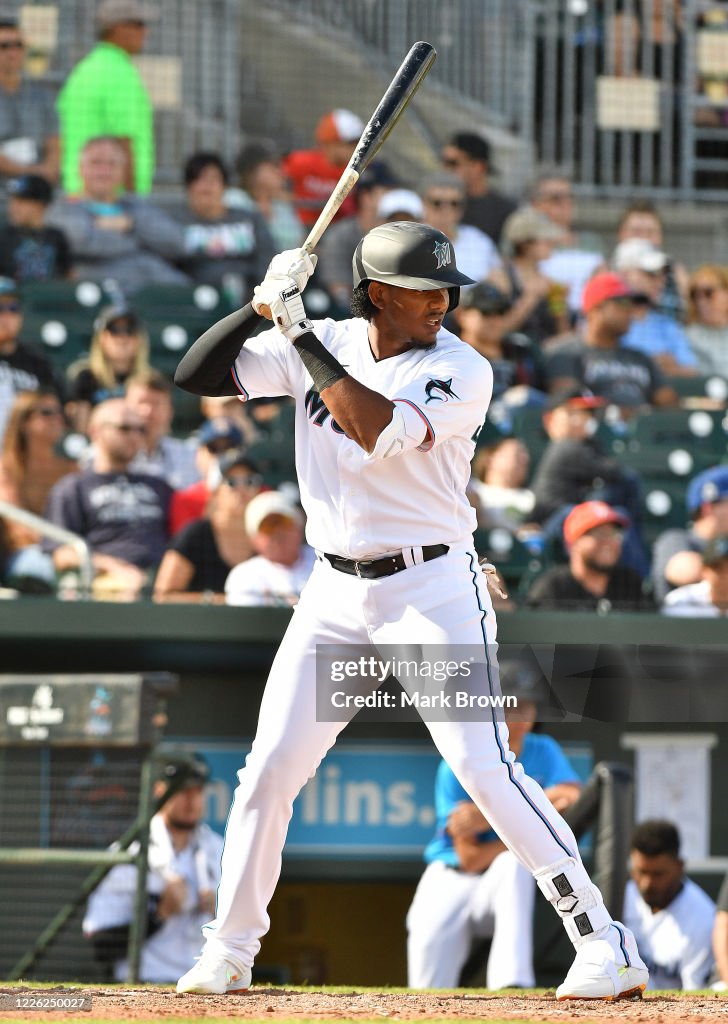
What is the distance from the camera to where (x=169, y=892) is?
19.4 feet

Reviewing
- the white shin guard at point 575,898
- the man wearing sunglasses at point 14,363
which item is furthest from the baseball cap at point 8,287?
the white shin guard at point 575,898

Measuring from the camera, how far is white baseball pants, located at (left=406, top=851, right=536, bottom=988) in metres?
5.47

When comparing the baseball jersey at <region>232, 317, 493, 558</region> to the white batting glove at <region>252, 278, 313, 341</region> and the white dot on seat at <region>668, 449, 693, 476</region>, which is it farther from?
the white dot on seat at <region>668, 449, 693, 476</region>

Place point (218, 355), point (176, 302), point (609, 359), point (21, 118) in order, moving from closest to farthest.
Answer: point (218, 355)
point (176, 302)
point (609, 359)
point (21, 118)

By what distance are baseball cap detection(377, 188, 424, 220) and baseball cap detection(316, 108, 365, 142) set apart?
1.90 feet

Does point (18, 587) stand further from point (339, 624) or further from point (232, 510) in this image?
point (339, 624)

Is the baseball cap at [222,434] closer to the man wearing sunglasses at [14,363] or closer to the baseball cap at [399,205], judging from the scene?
the man wearing sunglasses at [14,363]

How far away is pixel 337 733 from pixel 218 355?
32.4 inches

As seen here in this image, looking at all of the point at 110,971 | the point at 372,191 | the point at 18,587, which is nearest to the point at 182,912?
the point at 110,971

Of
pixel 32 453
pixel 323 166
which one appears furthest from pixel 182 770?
pixel 323 166

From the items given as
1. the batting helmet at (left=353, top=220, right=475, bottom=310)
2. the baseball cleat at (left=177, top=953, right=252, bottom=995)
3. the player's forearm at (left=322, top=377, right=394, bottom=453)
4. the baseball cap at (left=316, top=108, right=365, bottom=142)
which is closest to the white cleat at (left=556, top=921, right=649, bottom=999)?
the baseball cleat at (left=177, top=953, right=252, bottom=995)

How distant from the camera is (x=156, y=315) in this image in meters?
8.30

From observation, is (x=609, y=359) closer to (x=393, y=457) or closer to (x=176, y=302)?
(x=176, y=302)

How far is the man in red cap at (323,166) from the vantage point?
9281 mm
